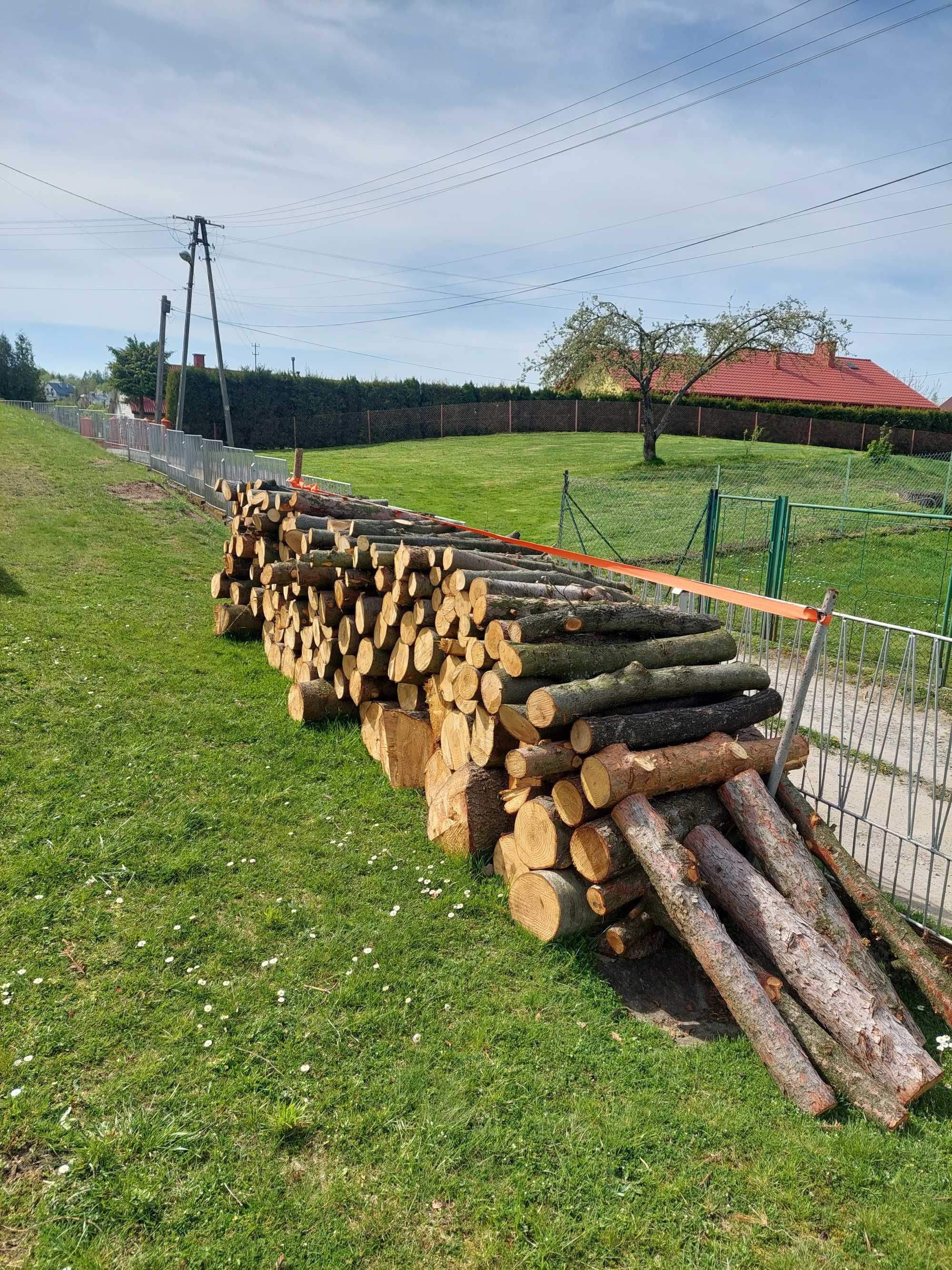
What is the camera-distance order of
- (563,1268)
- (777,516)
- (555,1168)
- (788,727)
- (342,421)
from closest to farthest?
(563,1268)
(555,1168)
(788,727)
(777,516)
(342,421)

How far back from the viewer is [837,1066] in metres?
3.33

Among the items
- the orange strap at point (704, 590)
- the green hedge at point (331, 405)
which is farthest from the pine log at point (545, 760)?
the green hedge at point (331, 405)

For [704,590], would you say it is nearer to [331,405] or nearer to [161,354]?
[161,354]

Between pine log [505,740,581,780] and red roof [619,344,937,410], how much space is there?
40382 mm

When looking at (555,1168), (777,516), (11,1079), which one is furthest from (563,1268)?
(777,516)

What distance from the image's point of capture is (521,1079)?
3.35 meters

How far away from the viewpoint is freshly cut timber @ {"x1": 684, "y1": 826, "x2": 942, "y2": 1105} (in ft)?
10.7

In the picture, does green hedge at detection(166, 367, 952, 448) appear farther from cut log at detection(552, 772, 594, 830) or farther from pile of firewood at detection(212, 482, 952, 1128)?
cut log at detection(552, 772, 594, 830)

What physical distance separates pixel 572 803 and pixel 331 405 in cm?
3632

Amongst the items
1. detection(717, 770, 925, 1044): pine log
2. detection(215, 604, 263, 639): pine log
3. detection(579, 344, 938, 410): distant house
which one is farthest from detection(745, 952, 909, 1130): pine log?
detection(579, 344, 938, 410): distant house

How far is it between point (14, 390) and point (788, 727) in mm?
57467

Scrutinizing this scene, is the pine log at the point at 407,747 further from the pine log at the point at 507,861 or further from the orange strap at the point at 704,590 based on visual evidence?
the orange strap at the point at 704,590

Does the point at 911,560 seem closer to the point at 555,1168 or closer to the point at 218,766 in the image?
the point at 218,766

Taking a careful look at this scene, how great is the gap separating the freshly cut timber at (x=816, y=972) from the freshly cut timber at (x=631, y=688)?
0.84m
